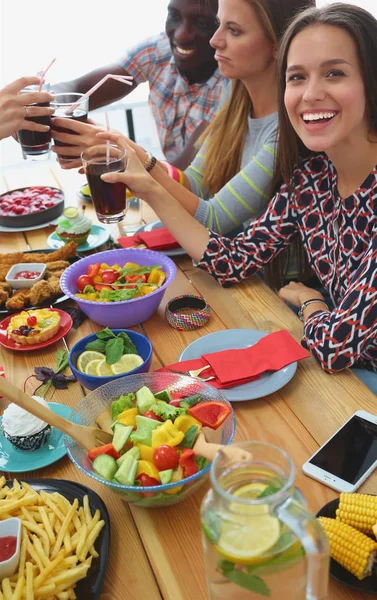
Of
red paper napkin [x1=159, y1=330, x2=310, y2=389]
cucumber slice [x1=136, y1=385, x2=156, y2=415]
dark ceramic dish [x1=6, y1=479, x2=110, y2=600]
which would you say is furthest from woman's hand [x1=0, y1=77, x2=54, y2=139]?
dark ceramic dish [x1=6, y1=479, x2=110, y2=600]

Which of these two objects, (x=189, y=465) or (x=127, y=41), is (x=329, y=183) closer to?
(x=189, y=465)

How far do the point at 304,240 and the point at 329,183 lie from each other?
18cm

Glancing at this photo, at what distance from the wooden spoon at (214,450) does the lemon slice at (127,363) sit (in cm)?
35

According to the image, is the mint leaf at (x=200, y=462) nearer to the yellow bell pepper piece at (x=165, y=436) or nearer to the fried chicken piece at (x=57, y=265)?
the yellow bell pepper piece at (x=165, y=436)

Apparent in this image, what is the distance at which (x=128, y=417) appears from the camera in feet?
3.60

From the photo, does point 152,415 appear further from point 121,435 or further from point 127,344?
point 127,344

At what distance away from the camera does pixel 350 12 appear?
147 centimetres

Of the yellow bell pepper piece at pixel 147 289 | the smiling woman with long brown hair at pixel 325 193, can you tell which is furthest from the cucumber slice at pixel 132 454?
the yellow bell pepper piece at pixel 147 289

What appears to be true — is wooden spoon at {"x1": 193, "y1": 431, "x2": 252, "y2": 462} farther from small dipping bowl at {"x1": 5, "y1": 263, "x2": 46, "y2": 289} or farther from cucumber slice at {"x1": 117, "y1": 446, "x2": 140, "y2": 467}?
small dipping bowl at {"x1": 5, "y1": 263, "x2": 46, "y2": 289}

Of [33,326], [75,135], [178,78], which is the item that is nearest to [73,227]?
[75,135]

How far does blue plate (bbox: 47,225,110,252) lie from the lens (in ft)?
6.64

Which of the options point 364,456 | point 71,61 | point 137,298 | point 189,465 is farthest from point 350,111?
point 71,61

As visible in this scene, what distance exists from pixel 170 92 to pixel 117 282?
1.64 m

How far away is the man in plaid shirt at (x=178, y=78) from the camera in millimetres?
2611
